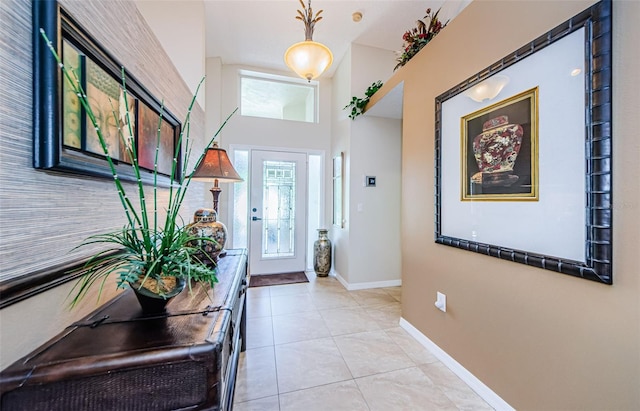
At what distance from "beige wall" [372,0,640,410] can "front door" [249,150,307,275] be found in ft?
7.19

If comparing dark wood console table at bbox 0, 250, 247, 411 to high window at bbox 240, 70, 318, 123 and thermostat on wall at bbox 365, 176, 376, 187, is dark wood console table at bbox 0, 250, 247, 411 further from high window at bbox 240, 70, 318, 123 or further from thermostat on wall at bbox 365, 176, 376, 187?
Answer: high window at bbox 240, 70, 318, 123

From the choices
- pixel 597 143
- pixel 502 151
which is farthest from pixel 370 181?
pixel 597 143

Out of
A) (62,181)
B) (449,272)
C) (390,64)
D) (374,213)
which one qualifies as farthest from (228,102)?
A: (449,272)

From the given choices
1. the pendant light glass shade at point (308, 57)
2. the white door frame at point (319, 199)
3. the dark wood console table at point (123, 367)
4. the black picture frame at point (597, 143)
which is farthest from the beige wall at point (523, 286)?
the white door frame at point (319, 199)

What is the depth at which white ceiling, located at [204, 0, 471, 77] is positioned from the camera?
8.87ft

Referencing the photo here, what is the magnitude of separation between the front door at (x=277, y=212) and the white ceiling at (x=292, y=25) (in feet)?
4.89

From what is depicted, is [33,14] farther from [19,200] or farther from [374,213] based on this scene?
[374,213]

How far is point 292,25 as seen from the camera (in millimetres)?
3008

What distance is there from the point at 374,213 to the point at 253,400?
255cm

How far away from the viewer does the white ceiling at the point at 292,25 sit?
8.87 feet

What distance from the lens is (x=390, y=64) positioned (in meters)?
3.55

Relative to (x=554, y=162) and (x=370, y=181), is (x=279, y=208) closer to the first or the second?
(x=370, y=181)

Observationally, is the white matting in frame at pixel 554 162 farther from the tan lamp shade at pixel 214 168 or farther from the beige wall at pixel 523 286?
the tan lamp shade at pixel 214 168

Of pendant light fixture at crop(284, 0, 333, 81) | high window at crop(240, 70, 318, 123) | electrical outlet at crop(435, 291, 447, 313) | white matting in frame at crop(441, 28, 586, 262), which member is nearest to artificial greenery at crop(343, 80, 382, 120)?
high window at crop(240, 70, 318, 123)
